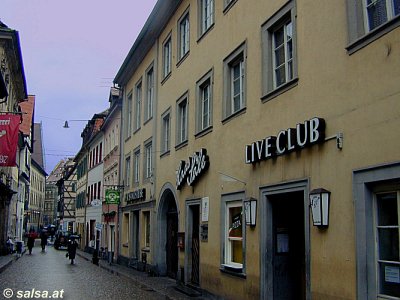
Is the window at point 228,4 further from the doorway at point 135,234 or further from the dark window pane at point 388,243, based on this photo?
the doorway at point 135,234

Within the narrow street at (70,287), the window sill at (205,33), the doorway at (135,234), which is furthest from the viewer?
the doorway at (135,234)

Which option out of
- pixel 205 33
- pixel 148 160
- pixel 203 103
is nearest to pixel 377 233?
pixel 203 103

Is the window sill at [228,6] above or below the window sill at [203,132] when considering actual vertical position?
above

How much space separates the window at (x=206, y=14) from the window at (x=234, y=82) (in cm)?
228

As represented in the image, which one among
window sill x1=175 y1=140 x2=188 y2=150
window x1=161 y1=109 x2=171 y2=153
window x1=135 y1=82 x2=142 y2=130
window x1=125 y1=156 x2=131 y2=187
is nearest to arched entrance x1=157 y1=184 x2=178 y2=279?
window x1=161 y1=109 x2=171 y2=153

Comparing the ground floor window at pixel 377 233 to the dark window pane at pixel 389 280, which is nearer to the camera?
the dark window pane at pixel 389 280

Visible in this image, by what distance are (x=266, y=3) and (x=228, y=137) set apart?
11.6 ft

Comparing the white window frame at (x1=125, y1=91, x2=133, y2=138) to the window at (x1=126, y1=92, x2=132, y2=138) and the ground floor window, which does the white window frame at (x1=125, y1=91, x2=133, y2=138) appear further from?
the ground floor window

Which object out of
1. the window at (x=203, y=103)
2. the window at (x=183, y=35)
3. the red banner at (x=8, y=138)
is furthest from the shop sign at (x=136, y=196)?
the window at (x=203, y=103)

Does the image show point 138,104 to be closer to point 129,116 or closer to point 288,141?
point 129,116

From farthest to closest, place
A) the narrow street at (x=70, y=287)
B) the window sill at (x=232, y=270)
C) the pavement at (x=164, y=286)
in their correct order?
1. the narrow street at (x=70, y=287)
2. the pavement at (x=164, y=286)
3. the window sill at (x=232, y=270)

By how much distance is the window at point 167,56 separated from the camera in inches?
822

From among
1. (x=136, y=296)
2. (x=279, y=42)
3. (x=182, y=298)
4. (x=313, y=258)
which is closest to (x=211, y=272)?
(x=182, y=298)

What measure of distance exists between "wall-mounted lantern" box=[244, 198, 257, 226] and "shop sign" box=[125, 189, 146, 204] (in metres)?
11.9
